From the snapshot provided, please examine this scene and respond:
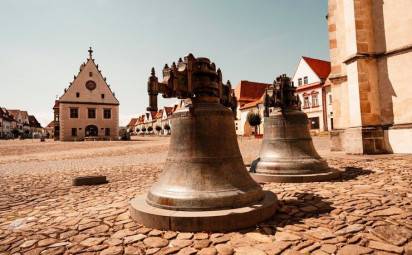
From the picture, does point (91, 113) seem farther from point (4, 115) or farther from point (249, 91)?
point (4, 115)

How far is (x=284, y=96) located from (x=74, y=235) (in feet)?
15.4

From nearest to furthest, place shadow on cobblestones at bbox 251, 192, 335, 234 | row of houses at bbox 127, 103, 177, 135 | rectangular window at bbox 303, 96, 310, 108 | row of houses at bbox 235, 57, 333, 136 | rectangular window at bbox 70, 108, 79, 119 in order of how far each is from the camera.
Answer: shadow on cobblestones at bbox 251, 192, 335, 234
row of houses at bbox 235, 57, 333, 136
rectangular window at bbox 303, 96, 310, 108
rectangular window at bbox 70, 108, 79, 119
row of houses at bbox 127, 103, 177, 135

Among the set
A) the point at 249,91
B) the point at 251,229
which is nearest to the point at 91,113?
the point at 249,91

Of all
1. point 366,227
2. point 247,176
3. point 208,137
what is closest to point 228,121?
point 208,137

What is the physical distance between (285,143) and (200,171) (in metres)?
3.06

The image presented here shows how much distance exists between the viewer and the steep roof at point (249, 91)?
47.0 meters

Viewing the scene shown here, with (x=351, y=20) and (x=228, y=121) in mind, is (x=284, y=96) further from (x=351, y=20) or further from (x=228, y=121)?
(x=351, y=20)

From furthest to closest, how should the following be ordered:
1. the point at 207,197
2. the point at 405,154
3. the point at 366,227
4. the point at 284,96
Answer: the point at 405,154, the point at 284,96, the point at 207,197, the point at 366,227

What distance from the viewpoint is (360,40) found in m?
10.0

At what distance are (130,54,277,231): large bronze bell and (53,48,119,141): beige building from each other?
140 feet

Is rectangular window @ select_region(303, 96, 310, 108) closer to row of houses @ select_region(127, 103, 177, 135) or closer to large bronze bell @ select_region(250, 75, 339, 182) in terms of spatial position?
large bronze bell @ select_region(250, 75, 339, 182)

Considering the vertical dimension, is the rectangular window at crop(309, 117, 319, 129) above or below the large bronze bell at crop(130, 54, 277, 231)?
above

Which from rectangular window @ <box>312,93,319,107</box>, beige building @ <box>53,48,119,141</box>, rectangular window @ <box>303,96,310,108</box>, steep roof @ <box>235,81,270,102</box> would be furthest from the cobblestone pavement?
steep roof @ <box>235,81,270,102</box>

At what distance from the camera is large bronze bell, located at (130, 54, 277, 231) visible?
9.78ft
